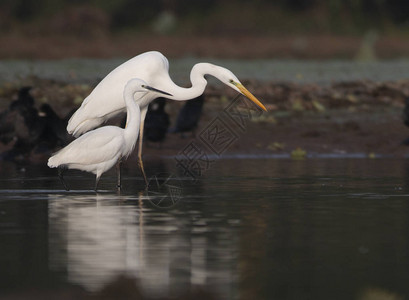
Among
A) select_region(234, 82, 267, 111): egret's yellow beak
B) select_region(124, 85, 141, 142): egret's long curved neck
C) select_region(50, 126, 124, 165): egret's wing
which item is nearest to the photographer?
select_region(50, 126, 124, 165): egret's wing

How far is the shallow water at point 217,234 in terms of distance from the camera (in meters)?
7.53

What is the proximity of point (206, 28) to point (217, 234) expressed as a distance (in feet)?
157

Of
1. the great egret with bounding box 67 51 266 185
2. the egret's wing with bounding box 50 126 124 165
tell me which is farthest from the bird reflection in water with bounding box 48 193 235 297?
the great egret with bounding box 67 51 266 185

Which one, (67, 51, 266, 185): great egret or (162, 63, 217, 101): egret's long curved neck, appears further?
(162, 63, 217, 101): egret's long curved neck

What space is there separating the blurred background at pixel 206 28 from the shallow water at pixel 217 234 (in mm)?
35064

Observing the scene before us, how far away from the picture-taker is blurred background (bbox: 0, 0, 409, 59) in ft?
170

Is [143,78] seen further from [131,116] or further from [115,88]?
[131,116]

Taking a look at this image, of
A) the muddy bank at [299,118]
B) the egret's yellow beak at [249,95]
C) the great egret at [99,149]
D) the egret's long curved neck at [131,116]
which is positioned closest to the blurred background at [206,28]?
the muddy bank at [299,118]

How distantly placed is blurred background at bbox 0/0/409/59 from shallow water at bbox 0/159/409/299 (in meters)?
35.1

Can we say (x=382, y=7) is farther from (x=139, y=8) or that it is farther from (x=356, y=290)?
(x=356, y=290)

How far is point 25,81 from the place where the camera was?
28.8 metres

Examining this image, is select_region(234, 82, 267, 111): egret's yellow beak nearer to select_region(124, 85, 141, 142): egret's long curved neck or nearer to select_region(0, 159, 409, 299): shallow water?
select_region(0, 159, 409, 299): shallow water

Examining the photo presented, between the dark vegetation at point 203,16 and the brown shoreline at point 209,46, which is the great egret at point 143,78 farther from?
the dark vegetation at point 203,16

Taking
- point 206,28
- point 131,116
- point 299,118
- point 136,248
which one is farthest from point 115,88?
point 206,28
